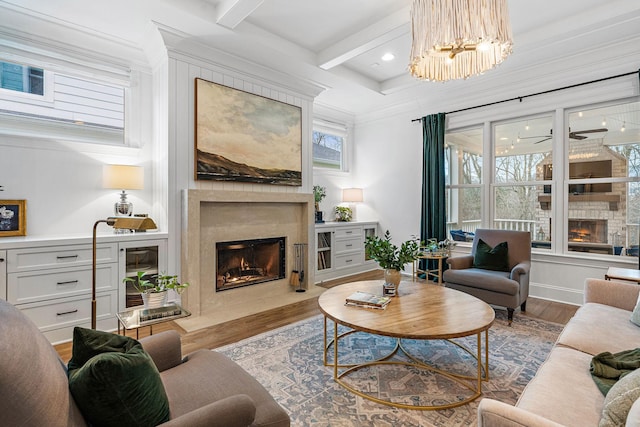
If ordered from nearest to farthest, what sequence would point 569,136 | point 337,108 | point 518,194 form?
point 569,136 < point 518,194 < point 337,108

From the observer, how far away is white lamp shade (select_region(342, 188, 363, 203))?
5641 millimetres

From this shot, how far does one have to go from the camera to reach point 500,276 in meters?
3.21

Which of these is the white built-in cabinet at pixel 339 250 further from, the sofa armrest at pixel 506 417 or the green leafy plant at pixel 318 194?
the sofa armrest at pixel 506 417

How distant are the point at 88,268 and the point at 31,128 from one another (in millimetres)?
1425

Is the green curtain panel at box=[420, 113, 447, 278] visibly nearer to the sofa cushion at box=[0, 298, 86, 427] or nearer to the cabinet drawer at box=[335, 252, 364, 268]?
the cabinet drawer at box=[335, 252, 364, 268]

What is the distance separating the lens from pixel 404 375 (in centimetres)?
216

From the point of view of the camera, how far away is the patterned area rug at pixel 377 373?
176 centimetres

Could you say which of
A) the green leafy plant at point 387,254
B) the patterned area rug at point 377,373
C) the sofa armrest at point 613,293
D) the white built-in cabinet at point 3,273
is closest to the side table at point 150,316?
the patterned area rug at point 377,373

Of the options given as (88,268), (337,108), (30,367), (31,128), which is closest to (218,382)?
(30,367)

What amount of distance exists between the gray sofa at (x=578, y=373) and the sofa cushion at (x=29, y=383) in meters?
1.21

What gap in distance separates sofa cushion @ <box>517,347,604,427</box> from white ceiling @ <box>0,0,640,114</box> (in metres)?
2.93

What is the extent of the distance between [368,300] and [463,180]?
A: 3.24m

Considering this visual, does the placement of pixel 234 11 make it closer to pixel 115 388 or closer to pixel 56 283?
pixel 56 283

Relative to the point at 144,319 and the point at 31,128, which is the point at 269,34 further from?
the point at 144,319
